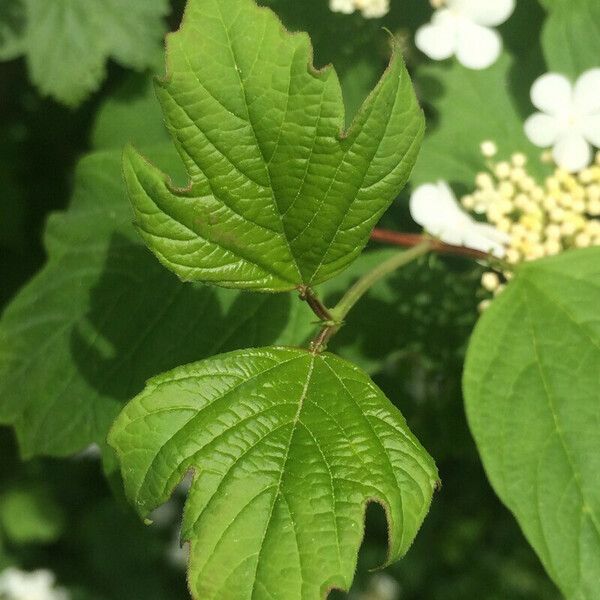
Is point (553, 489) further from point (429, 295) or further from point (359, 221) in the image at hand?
point (429, 295)

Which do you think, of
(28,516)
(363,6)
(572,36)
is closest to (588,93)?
(572,36)

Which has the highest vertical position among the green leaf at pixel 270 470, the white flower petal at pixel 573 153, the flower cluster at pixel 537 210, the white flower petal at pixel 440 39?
the white flower petal at pixel 440 39

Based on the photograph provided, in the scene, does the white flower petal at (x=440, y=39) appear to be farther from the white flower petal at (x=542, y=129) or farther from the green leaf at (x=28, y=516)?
the green leaf at (x=28, y=516)

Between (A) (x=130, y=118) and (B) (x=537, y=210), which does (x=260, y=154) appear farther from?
(A) (x=130, y=118)

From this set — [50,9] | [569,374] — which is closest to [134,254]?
[569,374]

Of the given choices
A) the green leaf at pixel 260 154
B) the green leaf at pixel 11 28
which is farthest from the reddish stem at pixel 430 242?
the green leaf at pixel 11 28
